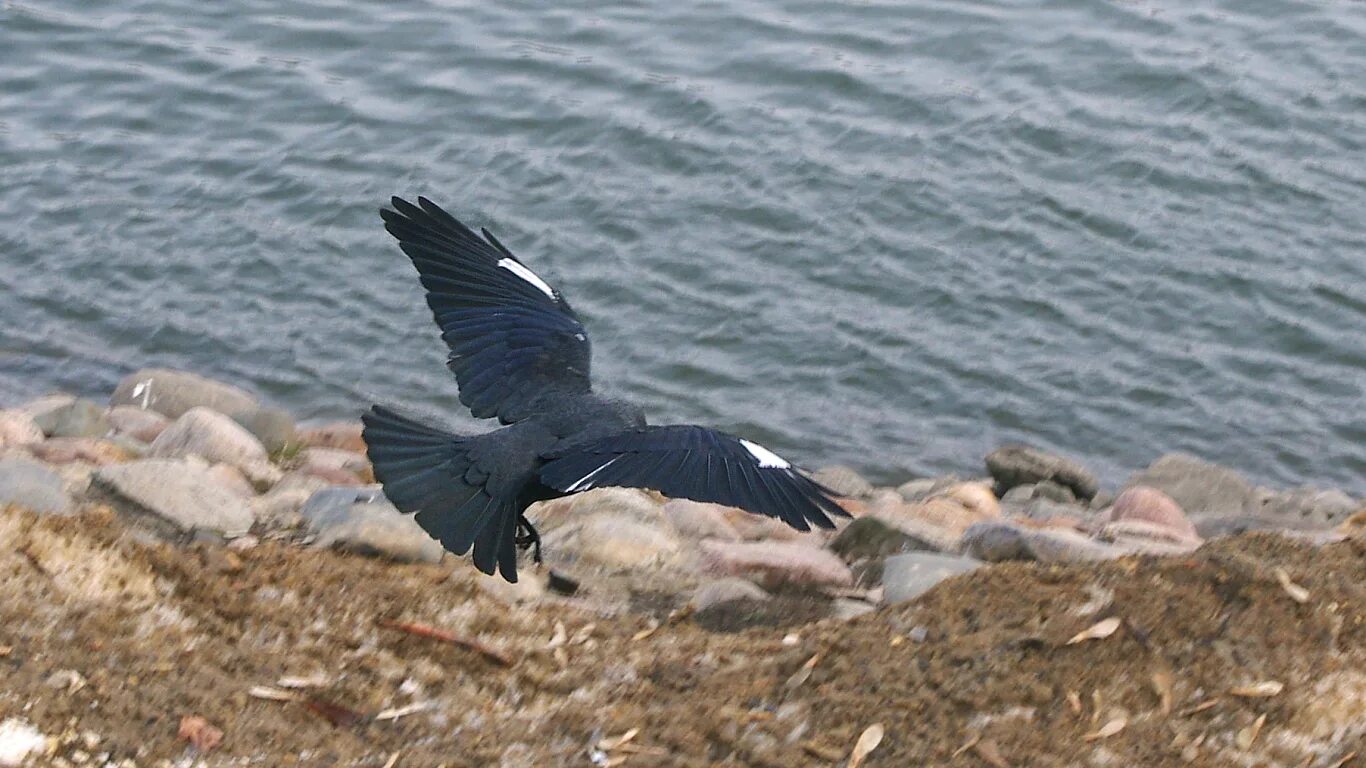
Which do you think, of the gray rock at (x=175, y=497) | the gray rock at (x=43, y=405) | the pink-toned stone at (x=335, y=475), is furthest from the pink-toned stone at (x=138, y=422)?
the gray rock at (x=175, y=497)

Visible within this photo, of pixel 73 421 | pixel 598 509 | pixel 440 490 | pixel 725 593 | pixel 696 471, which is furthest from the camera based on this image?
pixel 73 421

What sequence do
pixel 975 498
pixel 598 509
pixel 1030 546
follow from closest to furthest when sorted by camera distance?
pixel 1030 546 → pixel 598 509 → pixel 975 498

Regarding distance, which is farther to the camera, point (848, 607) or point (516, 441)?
point (848, 607)

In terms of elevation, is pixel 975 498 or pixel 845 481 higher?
pixel 975 498

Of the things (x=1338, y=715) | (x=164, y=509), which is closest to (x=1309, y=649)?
(x=1338, y=715)

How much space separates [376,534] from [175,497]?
872mm

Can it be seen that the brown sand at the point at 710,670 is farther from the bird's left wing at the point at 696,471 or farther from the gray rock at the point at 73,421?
the gray rock at the point at 73,421

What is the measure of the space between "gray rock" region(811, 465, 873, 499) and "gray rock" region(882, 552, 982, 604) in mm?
Answer: 2717

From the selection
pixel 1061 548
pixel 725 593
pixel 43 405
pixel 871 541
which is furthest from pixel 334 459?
pixel 1061 548

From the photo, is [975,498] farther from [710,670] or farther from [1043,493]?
[710,670]

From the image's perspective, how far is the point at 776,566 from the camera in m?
5.62

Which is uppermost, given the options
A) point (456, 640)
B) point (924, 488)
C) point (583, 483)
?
point (583, 483)

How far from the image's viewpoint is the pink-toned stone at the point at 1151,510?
7543 mm

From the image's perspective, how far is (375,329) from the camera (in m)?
9.73
